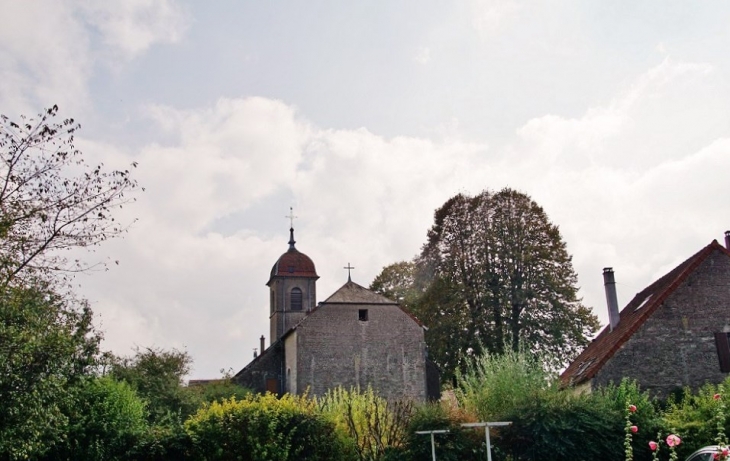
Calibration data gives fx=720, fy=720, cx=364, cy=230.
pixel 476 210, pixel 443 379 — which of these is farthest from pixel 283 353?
pixel 476 210

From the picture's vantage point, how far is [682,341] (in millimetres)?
24859

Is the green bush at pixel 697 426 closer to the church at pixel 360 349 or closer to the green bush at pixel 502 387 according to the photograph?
the green bush at pixel 502 387

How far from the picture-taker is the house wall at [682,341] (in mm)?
24531

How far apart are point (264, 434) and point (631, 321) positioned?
1540 centimetres

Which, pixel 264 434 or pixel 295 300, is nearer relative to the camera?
pixel 264 434

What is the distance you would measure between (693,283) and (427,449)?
13834mm

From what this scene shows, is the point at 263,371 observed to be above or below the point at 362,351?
below

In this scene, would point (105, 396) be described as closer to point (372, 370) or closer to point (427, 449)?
point (427, 449)

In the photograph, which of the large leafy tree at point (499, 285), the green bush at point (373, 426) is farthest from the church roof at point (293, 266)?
the green bush at point (373, 426)

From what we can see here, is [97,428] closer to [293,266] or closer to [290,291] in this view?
[290,291]

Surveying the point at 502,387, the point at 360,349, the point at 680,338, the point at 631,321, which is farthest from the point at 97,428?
the point at 360,349

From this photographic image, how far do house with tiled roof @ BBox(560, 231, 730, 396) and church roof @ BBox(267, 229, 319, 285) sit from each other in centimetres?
3007

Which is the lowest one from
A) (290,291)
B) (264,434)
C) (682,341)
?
(264,434)

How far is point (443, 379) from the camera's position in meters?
36.4
